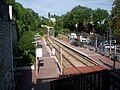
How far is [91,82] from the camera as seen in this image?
6.09 meters

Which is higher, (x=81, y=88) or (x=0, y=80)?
(x=81, y=88)

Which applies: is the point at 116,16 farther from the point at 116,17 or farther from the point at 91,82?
the point at 91,82

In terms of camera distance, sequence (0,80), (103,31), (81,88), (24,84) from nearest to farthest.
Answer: (81,88), (0,80), (24,84), (103,31)

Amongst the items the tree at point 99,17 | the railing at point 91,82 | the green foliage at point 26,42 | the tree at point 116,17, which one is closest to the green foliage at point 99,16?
the tree at point 99,17

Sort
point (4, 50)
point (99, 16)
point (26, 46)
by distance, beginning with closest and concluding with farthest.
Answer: point (4, 50) < point (26, 46) < point (99, 16)

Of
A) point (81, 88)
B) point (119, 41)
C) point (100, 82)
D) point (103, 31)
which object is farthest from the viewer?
point (103, 31)

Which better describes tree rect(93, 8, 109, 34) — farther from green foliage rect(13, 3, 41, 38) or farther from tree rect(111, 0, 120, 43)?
tree rect(111, 0, 120, 43)

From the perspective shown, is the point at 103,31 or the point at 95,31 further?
the point at 95,31

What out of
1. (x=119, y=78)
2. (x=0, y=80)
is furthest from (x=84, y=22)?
(x=119, y=78)

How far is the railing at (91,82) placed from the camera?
5.26 metres

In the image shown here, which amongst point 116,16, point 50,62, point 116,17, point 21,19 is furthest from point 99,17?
point 50,62

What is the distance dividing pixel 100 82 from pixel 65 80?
1.59 m

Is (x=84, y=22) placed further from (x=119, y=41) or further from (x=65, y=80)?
(x=65, y=80)

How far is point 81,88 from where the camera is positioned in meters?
6.71
